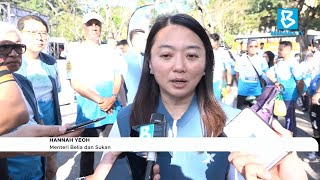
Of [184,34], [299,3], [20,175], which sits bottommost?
[20,175]

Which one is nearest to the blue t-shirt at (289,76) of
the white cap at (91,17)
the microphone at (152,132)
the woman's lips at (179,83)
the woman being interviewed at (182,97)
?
the white cap at (91,17)

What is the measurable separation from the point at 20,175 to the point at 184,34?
4.45ft

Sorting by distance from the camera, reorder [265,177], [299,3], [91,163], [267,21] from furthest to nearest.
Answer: [267,21] → [299,3] → [91,163] → [265,177]

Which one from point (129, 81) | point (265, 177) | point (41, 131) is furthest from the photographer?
point (129, 81)

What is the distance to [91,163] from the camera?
154 inches


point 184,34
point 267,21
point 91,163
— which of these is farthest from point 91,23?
point 267,21

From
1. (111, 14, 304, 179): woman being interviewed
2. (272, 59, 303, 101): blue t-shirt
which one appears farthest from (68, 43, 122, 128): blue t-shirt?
(272, 59, 303, 101): blue t-shirt

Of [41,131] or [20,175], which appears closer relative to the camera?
[41,131]

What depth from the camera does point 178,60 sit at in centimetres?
141

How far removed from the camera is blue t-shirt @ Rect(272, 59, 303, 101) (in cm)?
555

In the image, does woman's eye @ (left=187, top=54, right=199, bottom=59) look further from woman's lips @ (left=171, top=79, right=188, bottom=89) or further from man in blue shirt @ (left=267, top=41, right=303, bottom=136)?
man in blue shirt @ (left=267, top=41, right=303, bottom=136)

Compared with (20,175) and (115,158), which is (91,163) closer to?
(20,175)

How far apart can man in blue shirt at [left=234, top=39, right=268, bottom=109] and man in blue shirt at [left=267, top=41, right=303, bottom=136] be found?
465mm

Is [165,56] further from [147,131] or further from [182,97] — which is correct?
[147,131]
